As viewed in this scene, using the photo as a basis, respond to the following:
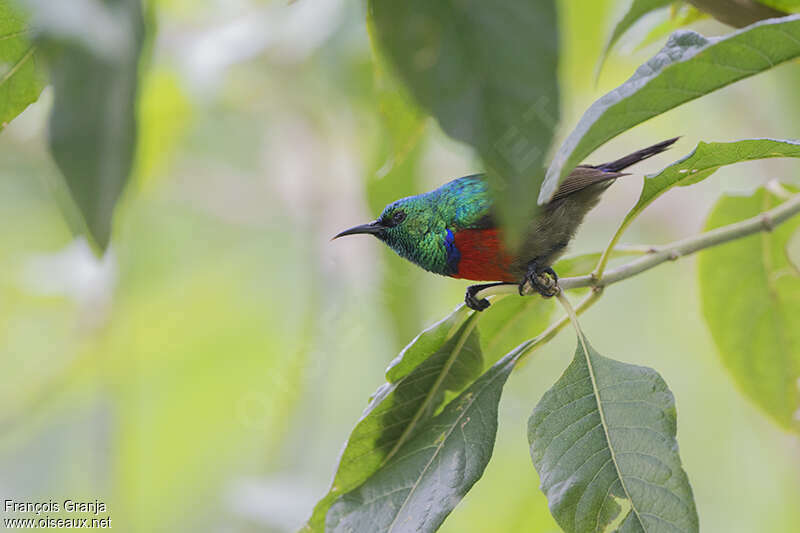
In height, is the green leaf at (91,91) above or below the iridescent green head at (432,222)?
below

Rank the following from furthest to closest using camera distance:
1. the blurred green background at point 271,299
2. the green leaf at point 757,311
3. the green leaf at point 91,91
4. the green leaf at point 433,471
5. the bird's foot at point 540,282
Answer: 1. the blurred green background at point 271,299
2. the green leaf at point 757,311
3. the bird's foot at point 540,282
4. the green leaf at point 433,471
5. the green leaf at point 91,91

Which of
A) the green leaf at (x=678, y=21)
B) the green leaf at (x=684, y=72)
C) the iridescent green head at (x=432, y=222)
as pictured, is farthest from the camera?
the iridescent green head at (x=432, y=222)

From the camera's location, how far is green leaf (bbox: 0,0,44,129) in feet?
3.56

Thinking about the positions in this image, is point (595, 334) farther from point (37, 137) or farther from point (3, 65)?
point (3, 65)

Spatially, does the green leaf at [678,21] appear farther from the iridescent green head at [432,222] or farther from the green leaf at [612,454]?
the green leaf at [612,454]

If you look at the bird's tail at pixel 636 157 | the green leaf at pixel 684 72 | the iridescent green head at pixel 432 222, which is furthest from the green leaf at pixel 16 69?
the bird's tail at pixel 636 157

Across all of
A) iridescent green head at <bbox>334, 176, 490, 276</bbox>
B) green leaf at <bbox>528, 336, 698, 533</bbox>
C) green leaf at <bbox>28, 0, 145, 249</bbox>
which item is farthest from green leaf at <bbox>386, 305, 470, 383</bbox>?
green leaf at <bbox>28, 0, 145, 249</bbox>

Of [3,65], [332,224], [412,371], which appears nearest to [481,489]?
[332,224]

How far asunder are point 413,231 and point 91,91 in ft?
4.80

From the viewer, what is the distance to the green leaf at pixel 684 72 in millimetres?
1022

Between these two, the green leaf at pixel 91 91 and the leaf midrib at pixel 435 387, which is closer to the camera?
the green leaf at pixel 91 91

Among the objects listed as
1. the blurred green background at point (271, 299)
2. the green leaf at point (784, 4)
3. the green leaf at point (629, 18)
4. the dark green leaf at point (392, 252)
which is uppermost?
the blurred green background at point (271, 299)

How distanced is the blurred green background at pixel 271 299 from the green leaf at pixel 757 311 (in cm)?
67

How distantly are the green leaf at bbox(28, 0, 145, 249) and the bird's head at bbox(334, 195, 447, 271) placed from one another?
1.37m
